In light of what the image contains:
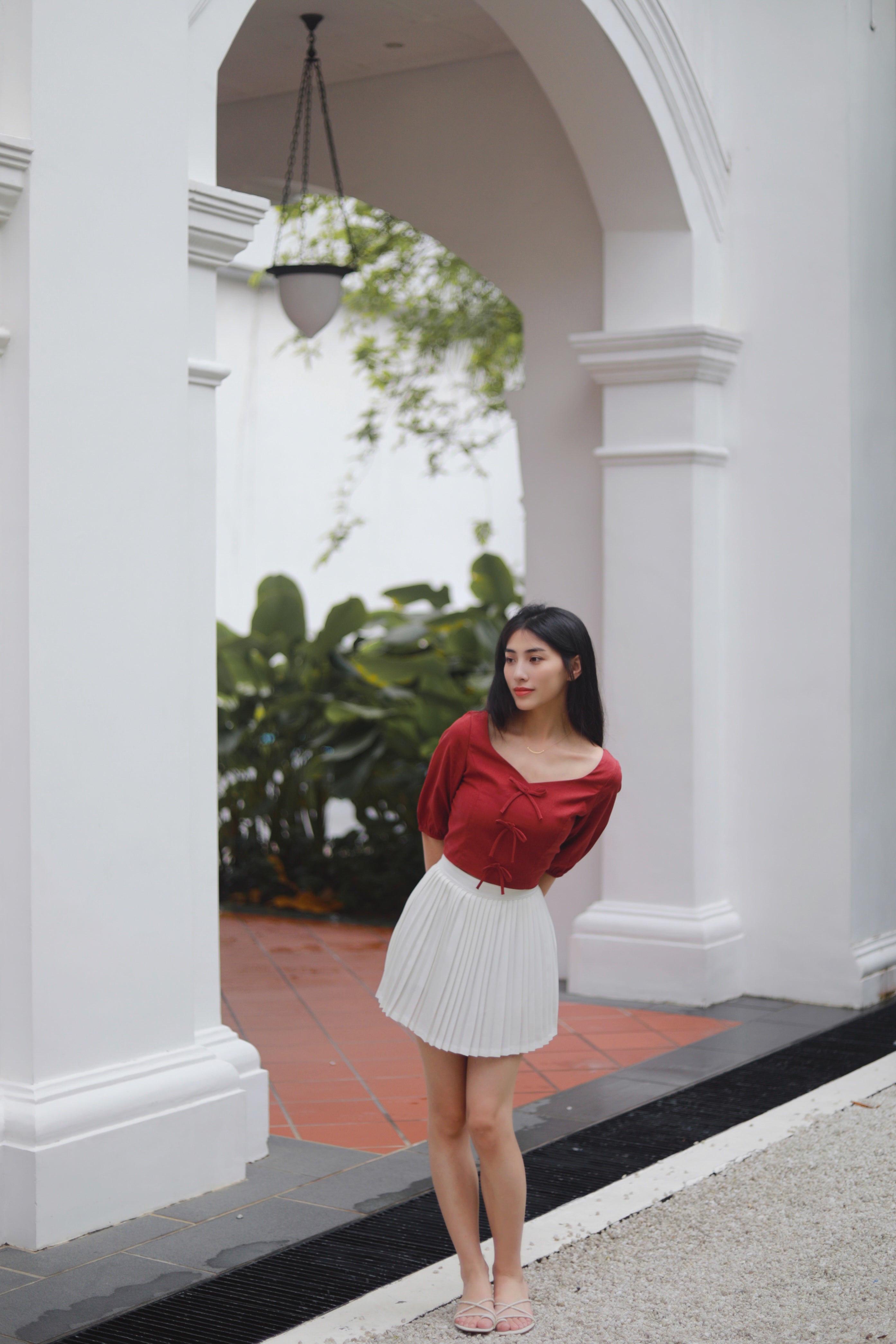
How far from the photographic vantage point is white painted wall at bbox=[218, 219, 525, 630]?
16328 millimetres

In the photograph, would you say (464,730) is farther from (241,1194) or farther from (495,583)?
(495,583)

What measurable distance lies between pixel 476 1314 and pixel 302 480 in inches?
566

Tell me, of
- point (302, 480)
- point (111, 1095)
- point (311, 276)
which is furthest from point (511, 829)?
point (302, 480)

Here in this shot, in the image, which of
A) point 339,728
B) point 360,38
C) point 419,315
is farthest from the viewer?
point 419,315

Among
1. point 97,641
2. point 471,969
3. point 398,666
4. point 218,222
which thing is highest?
point 218,222

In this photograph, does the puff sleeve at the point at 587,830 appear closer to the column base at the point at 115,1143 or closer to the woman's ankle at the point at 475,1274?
the woman's ankle at the point at 475,1274

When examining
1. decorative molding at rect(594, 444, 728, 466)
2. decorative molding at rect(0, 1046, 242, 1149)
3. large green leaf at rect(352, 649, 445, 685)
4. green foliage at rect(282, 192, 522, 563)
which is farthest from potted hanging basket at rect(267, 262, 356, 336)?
decorative molding at rect(0, 1046, 242, 1149)

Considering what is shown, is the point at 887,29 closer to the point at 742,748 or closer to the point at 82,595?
the point at 742,748

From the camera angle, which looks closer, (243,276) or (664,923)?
(664,923)

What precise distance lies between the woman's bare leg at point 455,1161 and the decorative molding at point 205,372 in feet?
6.22

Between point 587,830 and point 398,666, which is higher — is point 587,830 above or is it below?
below

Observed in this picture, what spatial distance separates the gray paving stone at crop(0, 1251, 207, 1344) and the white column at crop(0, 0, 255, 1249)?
18cm

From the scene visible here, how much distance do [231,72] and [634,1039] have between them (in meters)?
4.98

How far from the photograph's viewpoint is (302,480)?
16.9 m
